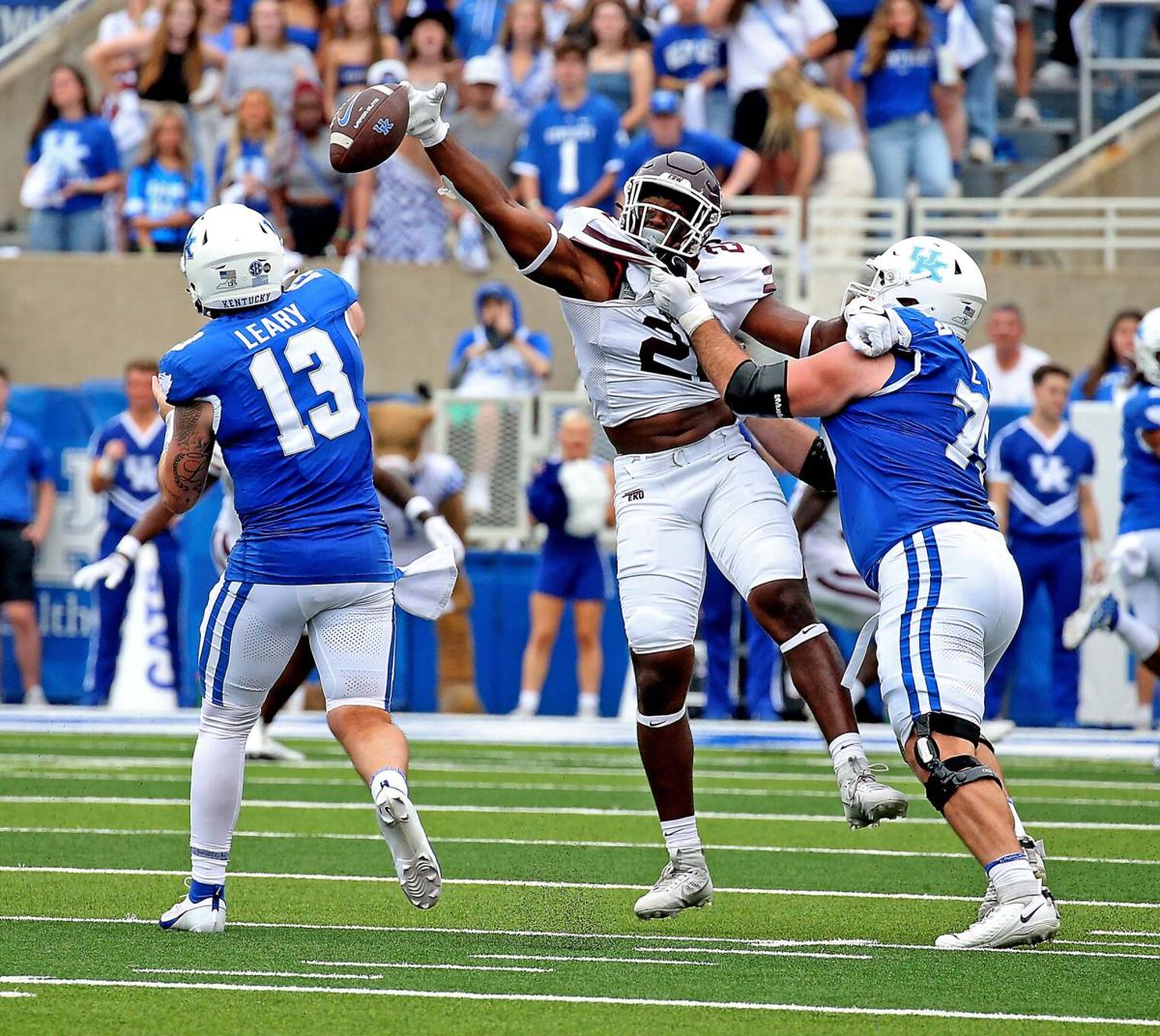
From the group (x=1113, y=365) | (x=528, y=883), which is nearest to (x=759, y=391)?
(x=528, y=883)

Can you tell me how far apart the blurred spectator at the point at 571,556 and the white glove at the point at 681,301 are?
6.21 metres

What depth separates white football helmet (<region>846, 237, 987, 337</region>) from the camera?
5500 mm

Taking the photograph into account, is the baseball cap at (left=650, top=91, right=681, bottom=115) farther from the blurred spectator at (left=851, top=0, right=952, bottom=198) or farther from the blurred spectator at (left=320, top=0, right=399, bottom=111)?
the blurred spectator at (left=320, top=0, right=399, bottom=111)

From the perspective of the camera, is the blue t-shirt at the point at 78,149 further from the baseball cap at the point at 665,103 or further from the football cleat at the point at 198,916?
the football cleat at the point at 198,916

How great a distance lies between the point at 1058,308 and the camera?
13.8 metres

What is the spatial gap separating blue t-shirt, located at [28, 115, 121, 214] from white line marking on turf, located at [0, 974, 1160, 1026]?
10390mm

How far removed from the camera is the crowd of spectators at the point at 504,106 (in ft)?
44.4

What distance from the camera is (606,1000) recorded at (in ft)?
14.6

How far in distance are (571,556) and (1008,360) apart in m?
2.82

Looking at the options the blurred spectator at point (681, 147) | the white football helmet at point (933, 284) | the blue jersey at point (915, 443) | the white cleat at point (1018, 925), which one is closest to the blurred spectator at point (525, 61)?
the blurred spectator at point (681, 147)

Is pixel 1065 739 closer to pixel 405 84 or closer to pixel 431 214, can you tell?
pixel 431 214

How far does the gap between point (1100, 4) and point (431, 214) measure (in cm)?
520

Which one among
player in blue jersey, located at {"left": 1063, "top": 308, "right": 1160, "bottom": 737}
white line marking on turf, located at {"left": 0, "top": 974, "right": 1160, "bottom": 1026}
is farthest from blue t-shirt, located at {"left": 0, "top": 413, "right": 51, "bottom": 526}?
white line marking on turf, located at {"left": 0, "top": 974, "right": 1160, "bottom": 1026}

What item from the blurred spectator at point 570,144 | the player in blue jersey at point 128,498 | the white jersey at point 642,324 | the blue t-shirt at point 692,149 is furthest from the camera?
the blurred spectator at point 570,144
